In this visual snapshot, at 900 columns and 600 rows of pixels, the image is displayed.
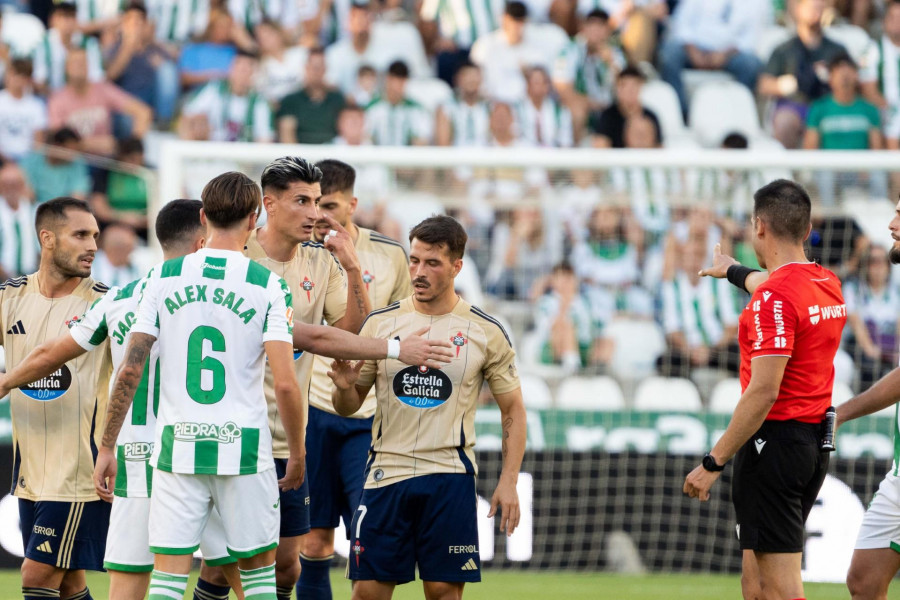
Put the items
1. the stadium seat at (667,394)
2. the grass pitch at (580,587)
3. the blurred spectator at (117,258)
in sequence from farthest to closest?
the blurred spectator at (117,258) < the stadium seat at (667,394) < the grass pitch at (580,587)

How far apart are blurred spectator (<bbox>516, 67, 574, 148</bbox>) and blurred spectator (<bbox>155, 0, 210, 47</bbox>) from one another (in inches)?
164

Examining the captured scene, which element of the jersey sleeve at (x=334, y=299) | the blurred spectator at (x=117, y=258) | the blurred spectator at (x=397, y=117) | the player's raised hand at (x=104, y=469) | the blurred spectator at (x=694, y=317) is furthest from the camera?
the blurred spectator at (x=397, y=117)

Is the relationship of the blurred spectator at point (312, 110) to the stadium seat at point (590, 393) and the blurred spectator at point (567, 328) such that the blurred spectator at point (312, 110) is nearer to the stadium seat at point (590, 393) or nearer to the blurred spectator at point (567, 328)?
the blurred spectator at point (567, 328)

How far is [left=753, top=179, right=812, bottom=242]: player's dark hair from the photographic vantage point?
18.8 ft

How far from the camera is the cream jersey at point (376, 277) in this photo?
7027mm

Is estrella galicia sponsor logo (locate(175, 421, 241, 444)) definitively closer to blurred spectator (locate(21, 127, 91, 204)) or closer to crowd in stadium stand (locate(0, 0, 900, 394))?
crowd in stadium stand (locate(0, 0, 900, 394))

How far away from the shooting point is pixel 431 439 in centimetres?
570

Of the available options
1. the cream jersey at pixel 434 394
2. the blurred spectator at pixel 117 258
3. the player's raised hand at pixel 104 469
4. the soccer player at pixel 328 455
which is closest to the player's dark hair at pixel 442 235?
the cream jersey at pixel 434 394

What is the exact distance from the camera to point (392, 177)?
10961mm

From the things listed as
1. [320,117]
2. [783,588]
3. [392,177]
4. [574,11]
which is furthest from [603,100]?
[783,588]

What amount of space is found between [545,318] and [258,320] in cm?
637

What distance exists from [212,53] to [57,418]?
929 cm

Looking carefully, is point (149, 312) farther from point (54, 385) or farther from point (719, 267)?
point (719, 267)

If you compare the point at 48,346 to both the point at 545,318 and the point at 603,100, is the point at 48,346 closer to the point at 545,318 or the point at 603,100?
the point at 545,318
